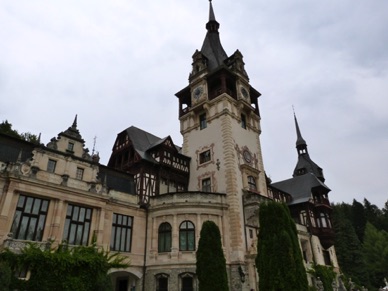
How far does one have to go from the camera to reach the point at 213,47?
40906 millimetres

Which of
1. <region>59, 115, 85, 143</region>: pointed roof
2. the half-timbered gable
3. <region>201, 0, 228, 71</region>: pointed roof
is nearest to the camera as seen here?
<region>59, 115, 85, 143</region>: pointed roof

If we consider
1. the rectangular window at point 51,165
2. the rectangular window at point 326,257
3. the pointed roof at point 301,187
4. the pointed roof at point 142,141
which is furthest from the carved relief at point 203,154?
the rectangular window at point 326,257

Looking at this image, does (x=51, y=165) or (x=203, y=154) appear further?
(x=203, y=154)

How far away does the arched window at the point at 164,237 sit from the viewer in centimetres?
2428

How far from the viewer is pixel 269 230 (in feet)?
A: 50.1

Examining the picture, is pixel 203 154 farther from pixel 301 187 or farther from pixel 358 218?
pixel 358 218

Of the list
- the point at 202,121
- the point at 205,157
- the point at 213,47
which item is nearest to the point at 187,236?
the point at 205,157

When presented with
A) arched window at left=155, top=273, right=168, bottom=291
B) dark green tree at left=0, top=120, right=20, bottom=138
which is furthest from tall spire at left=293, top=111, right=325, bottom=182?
dark green tree at left=0, top=120, right=20, bottom=138

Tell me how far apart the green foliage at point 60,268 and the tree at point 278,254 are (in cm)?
933

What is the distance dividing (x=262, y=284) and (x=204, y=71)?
27.4m

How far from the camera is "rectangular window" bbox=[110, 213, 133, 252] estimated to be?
76.3 ft

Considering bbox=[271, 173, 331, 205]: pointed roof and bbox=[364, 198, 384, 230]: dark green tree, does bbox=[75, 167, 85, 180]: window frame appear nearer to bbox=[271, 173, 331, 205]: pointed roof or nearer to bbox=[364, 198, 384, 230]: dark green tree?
bbox=[271, 173, 331, 205]: pointed roof

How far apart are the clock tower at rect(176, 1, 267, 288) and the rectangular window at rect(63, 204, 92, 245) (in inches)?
443

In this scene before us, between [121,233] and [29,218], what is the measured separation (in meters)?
7.13
